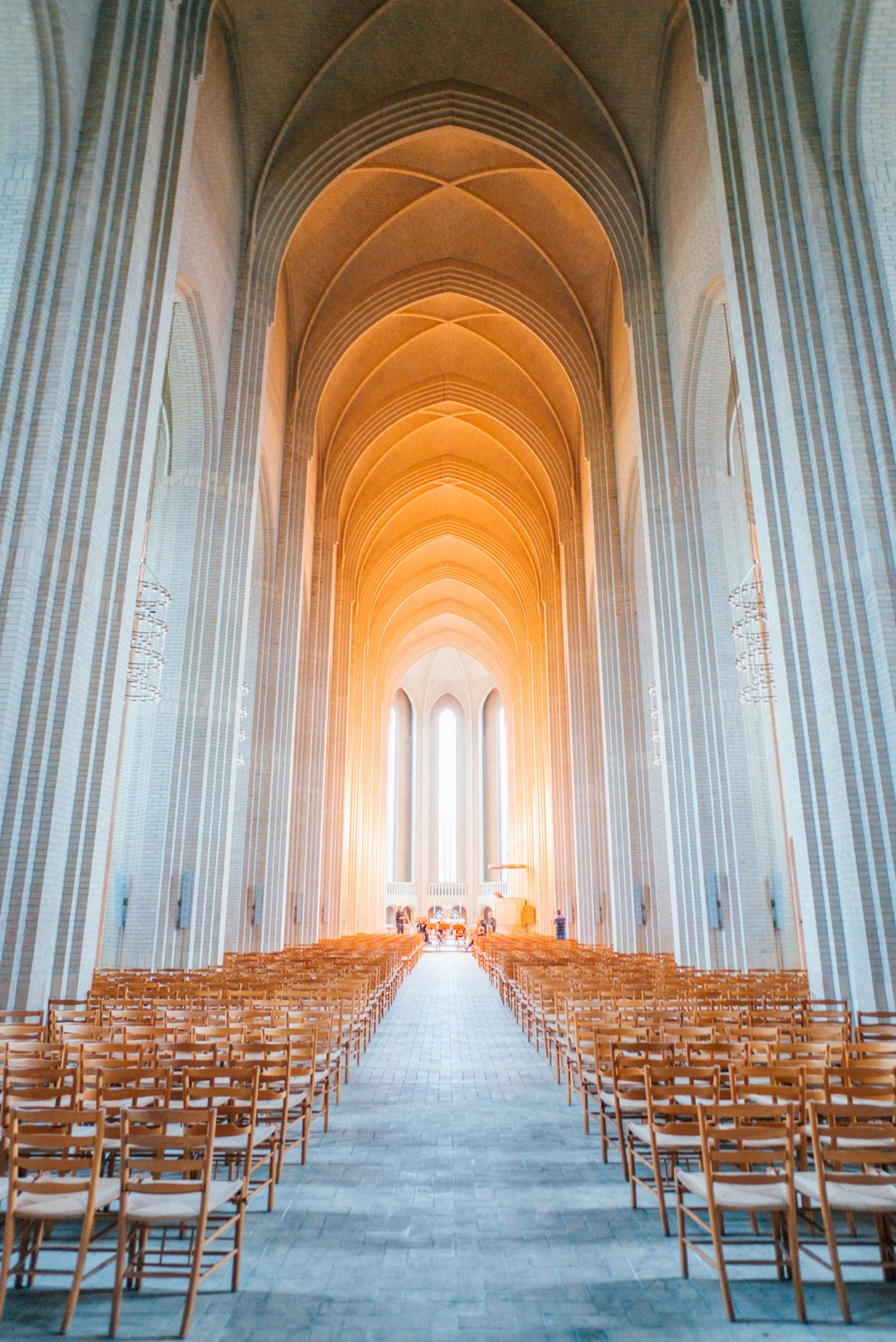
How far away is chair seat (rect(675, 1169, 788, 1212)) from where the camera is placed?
365 cm

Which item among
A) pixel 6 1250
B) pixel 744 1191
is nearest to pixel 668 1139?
pixel 744 1191

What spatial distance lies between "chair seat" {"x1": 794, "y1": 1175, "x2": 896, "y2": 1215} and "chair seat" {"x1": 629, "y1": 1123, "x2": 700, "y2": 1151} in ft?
1.95

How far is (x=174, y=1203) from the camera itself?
376 centimetres

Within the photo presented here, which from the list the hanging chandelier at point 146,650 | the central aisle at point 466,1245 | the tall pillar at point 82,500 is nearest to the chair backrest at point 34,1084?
the central aisle at point 466,1245

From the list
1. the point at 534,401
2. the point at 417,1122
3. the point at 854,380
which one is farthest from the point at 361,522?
the point at 417,1122

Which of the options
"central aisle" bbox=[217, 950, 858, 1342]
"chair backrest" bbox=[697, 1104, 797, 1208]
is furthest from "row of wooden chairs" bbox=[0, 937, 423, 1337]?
"chair backrest" bbox=[697, 1104, 797, 1208]

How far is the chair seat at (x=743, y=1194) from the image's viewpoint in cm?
365

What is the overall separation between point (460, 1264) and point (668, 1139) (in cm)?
133

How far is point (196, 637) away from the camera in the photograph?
51.3ft

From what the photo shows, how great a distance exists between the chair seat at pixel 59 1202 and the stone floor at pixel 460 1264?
42 centimetres

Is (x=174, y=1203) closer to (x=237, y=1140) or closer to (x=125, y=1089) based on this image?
(x=125, y=1089)

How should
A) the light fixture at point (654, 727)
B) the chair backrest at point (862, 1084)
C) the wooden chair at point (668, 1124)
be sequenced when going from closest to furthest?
1. the wooden chair at point (668, 1124)
2. the chair backrest at point (862, 1084)
3. the light fixture at point (654, 727)

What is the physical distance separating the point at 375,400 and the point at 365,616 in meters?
12.4

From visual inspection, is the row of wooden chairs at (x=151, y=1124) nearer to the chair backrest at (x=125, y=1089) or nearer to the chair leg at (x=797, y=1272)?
the chair backrest at (x=125, y=1089)
